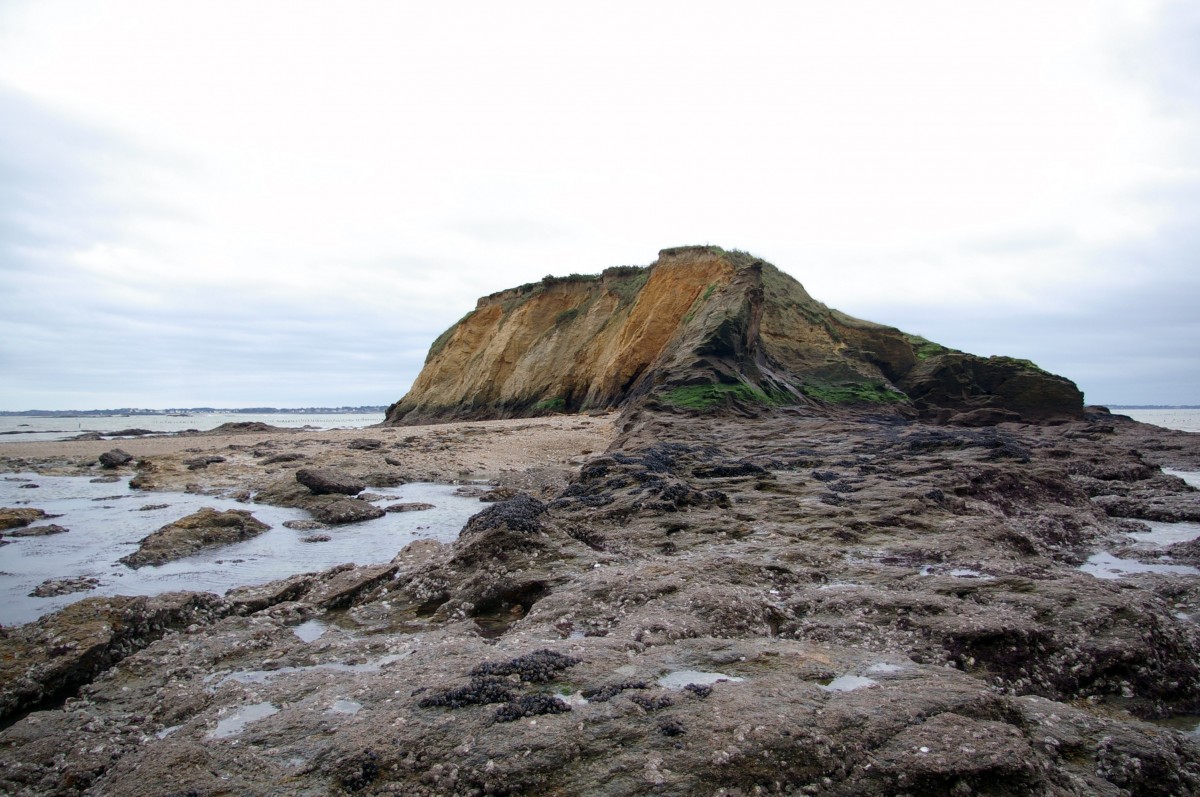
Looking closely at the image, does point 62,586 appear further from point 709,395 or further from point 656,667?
point 709,395

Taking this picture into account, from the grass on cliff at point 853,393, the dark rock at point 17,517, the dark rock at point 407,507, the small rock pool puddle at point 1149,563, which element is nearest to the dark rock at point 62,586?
the dark rock at point 17,517

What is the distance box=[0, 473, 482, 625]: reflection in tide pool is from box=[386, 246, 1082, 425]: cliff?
47.5 ft

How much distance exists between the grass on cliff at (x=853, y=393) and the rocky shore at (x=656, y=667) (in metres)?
21.9

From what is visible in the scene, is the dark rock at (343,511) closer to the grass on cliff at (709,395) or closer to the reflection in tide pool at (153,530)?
the reflection in tide pool at (153,530)

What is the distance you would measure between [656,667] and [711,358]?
24.3m

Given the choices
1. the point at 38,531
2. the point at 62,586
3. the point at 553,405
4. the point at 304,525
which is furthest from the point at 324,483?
the point at 553,405

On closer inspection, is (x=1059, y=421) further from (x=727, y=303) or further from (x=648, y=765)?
(x=648, y=765)

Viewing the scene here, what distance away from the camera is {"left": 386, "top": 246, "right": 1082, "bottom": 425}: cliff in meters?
30.0

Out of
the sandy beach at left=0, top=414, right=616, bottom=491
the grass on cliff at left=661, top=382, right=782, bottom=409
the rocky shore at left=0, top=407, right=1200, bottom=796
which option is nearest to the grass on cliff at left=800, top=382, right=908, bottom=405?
the grass on cliff at left=661, top=382, right=782, bottom=409

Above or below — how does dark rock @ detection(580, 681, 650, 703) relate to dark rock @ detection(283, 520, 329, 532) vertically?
above

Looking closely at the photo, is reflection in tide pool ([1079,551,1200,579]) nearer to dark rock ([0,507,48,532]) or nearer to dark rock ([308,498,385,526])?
dark rock ([308,498,385,526])

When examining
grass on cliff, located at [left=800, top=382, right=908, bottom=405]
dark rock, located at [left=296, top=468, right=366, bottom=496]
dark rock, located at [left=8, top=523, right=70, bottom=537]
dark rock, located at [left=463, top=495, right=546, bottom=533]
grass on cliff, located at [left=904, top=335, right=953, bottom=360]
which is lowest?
dark rock, located at [left=8, top=523, right=70, bottom=537]

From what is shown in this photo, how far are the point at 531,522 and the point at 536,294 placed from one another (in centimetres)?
4032

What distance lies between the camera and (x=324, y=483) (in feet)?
49.7
